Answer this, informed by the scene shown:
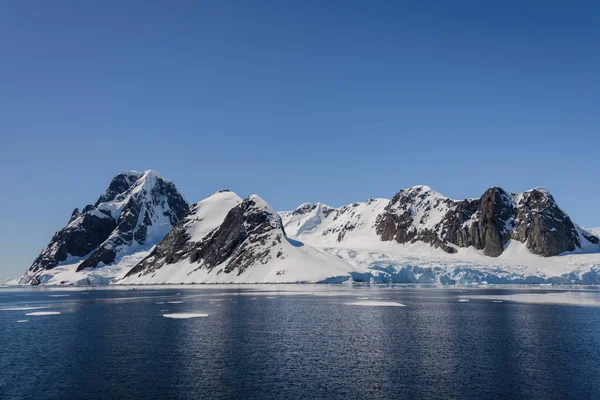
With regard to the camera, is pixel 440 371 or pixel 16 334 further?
pixel 16 334

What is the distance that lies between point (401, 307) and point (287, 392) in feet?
189

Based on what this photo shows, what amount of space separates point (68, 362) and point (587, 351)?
1792 inches

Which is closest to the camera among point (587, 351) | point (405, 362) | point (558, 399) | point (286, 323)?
point (558, 399)

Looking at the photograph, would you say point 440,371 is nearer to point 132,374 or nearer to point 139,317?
point 132,374

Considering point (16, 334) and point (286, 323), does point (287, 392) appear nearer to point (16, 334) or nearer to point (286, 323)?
point (286, 323)

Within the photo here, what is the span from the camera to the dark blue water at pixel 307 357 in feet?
107

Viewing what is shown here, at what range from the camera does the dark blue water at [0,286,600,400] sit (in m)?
32.7

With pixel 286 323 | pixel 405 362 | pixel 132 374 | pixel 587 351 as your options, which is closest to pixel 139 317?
pixel 286 323

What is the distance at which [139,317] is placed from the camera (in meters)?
75.2

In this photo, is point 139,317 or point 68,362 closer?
point 68,362

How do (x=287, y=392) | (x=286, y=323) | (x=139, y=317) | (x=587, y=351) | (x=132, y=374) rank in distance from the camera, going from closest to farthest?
(x=287, y=392) → (x=132, y=374) → (x=587, y=351) → (x=286, y=323) → (x=139, y=317)

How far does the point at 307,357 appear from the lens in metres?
42.9

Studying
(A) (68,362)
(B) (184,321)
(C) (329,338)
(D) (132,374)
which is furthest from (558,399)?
(B) (184,321)

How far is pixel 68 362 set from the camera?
42.1 meters
